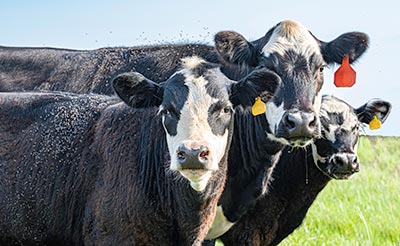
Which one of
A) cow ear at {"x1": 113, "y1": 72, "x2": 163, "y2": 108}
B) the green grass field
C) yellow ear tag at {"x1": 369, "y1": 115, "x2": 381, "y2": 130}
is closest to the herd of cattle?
cow ear at {"x1": 113, "y1": 72, "x2": 163, "y2": 108}

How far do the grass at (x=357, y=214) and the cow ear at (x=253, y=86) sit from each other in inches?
167

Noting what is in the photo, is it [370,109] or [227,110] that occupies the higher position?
[227,110]

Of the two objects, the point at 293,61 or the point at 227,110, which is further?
the point at 293,61

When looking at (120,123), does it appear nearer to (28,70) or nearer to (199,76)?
(199,76)

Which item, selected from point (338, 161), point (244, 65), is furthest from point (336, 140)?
point (244, 65)

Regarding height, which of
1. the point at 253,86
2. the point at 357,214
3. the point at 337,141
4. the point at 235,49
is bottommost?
the point at 357,214

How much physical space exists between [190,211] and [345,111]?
280 centimetres

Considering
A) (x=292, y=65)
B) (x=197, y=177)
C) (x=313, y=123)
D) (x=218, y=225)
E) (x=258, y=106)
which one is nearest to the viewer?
(x=197, y=177)

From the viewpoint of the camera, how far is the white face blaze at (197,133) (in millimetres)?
6141

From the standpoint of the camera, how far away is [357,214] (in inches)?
504

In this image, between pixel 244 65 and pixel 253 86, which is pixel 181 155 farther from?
pixel 244 65

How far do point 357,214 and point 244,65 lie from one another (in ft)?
17.7

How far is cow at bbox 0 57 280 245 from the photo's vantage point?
6488 mm

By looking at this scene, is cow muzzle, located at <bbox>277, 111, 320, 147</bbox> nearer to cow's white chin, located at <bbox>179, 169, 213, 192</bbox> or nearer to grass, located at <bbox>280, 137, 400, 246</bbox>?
cow's white chin, located at <bbox>179, 169, 213, 192</bbox>
